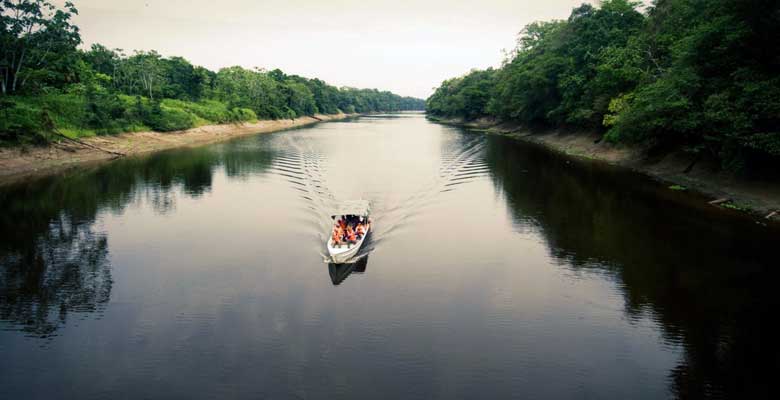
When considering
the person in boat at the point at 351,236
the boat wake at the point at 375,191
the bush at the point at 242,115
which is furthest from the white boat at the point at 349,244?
the bush at the point at 242,115

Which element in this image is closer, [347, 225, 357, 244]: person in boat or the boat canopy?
[347, 225, 357, 244]: person in boat

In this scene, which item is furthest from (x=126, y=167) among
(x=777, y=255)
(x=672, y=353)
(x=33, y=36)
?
(x=777, y=255)

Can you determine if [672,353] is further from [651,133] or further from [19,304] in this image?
[651,133]

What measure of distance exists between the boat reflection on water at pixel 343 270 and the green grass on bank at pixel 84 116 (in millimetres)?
37312

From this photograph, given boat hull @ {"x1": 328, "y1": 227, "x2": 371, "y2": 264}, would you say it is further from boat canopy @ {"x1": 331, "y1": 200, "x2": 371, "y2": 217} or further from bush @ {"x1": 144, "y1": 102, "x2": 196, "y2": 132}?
bush @ {"x1": 144, "y1": 102, "x2": 196, "y2": 132}

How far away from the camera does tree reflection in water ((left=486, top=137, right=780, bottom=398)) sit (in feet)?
42.4

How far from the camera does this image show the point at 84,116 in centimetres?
5053

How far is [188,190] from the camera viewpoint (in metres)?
35.7

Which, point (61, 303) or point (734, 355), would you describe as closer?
point (734, 355)

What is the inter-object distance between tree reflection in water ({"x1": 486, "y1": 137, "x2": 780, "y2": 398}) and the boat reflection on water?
9139mm

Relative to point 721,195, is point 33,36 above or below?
above

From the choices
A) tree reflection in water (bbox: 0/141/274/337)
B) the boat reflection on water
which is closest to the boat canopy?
the boat reflection on water

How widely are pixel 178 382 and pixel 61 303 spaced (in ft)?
25.0

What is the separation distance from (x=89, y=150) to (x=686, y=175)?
57.1 meters
